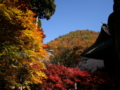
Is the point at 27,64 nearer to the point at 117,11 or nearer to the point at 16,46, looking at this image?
the point at 16,46

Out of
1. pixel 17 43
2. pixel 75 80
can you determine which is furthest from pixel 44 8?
pixel 75 80

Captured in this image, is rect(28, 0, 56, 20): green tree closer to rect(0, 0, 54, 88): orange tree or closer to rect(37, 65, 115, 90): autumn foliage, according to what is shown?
rect(0, 0, 54, 88): orange tree

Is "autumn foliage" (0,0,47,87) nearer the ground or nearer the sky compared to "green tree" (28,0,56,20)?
nearer the ground

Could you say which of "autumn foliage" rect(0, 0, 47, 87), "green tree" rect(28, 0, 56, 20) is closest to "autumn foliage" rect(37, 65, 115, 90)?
"autumn foliage" rect(0, 0, 47, 87)

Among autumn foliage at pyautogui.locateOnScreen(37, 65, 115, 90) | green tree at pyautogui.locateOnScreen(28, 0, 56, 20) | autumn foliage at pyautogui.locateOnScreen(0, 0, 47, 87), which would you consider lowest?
autumn foliage at pyautogui.locateOnScreen(37, 65, 115, 90)

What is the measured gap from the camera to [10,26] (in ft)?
17.7

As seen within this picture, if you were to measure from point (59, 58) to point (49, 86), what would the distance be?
23.1ft

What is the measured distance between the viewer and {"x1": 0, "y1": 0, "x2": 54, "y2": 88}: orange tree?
528 centimetres

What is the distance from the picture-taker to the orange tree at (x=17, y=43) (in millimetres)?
5277

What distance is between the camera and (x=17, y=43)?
618 cm

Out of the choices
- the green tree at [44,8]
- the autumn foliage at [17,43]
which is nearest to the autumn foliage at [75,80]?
the autumn foliage at [17,43]

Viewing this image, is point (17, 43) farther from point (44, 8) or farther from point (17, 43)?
point (44, 8)

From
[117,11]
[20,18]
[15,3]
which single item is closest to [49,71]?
[20,18]

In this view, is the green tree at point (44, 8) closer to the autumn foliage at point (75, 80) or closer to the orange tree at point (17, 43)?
the orange tree at point (17, 43)
